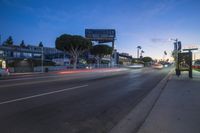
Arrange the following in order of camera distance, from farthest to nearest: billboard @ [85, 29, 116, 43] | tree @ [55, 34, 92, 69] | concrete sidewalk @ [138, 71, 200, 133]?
billboard @ [85, 29, 116, 43] < tree @ [55, 34, 92, 69] < concrete sidewalk @ [138, 71, 200, 133]

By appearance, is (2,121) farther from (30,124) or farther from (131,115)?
(131,115)

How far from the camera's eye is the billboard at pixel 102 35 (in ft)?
308

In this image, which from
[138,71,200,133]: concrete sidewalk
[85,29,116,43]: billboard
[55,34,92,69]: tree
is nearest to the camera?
[138,71,200,133]: concrete sidewalk

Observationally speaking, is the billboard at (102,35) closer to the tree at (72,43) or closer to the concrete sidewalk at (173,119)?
the tree at (72,43)

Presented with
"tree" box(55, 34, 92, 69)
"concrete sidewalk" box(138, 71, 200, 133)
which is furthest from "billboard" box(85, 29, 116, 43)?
"concrete sidewalk" box(138, 71, 200, 133)

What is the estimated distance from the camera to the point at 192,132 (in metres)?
5.72

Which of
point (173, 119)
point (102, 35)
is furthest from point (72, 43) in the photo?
point (173, 119)

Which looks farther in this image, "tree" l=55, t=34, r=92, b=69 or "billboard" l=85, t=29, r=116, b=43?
"billboard" l=85, t=29, r=116, b=43

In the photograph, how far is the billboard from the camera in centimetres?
9400

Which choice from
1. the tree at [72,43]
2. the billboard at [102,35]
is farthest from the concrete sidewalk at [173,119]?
the billboard at [102,35]

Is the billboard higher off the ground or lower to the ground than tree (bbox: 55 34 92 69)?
higher

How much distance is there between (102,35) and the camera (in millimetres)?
94500

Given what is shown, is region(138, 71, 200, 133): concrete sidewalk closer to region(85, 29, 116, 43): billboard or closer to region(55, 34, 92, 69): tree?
region(55, 34, 92, 69): tree

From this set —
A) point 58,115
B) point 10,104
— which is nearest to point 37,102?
point 10,104
